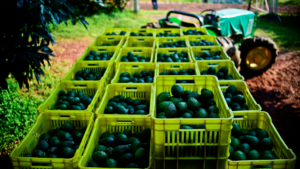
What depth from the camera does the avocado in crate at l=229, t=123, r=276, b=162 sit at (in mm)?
2094

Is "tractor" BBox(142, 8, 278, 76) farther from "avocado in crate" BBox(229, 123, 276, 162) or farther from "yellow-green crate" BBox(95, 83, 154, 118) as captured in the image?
"avocado in crate" BBox(229, 123, 276, 162)

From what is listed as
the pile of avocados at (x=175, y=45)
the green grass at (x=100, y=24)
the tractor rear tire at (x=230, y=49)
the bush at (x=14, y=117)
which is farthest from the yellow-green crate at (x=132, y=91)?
Result: the green grass at (x=100, y=24)

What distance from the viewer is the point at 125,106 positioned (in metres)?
2.92

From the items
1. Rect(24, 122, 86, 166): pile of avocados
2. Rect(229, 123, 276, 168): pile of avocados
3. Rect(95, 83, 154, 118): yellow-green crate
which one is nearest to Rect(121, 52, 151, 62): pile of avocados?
Rect(95, 83, 154, 118): yellow-green crate

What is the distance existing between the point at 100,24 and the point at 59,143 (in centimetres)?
1081

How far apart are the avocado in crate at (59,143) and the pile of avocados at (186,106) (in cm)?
93

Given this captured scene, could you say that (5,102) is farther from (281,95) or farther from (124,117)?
(281,95)

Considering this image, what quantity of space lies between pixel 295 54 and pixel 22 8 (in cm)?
903

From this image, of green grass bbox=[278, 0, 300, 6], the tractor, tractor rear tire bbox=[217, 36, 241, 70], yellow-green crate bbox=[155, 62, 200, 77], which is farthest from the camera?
green grass bbox=[278, 0, 300, 6]

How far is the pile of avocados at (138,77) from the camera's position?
11.5ft

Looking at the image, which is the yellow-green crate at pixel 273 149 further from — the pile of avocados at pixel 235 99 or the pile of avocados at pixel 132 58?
the pile of avocados at pixel 132 58

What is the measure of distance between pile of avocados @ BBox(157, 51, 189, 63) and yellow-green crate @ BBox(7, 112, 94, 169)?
2.00m

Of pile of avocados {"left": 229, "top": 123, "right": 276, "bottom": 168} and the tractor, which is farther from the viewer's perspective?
the tractor

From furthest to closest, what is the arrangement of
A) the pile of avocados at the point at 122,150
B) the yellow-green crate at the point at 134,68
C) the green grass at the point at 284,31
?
the green grass at the point at 284,31
the yellow-green crate at the point at 134,68
the pile of avocados at the point at 122,150
